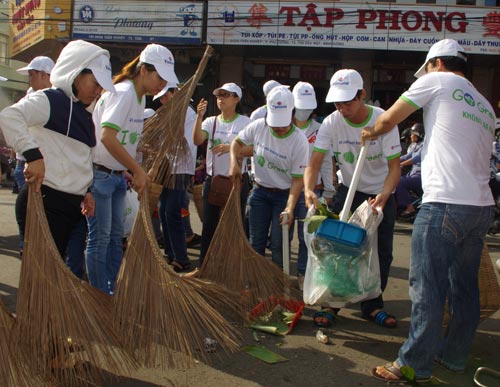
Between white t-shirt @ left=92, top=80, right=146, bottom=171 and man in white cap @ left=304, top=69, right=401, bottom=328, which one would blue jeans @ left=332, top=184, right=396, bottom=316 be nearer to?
man in white cap @ left=304, top=69, right=401, bottom=328

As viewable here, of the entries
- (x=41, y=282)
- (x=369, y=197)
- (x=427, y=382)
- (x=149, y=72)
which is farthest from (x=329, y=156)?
(x=41, y=282)

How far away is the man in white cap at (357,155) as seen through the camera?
3.49 meters

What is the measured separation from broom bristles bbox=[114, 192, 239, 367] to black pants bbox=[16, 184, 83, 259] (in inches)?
13.2

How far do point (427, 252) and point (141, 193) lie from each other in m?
1.59

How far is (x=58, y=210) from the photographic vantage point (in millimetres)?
2713

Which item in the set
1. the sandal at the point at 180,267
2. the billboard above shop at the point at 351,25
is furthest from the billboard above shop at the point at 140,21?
the sandal at the point at 180,267

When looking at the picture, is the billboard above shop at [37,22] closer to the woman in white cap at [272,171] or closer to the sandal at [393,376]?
the woman in white cap at [272,171]

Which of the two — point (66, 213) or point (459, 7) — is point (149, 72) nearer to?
point (66, 213)

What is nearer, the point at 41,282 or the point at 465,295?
the point at 41,282

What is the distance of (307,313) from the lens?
3.94 m

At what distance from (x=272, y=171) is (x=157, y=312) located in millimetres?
1660

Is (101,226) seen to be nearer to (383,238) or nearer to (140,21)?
(383,238)

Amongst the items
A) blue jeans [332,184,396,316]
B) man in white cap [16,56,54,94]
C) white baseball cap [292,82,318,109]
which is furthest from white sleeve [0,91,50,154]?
white baseball cap [292,82,318,109]

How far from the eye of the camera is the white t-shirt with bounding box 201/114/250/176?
473 cm
